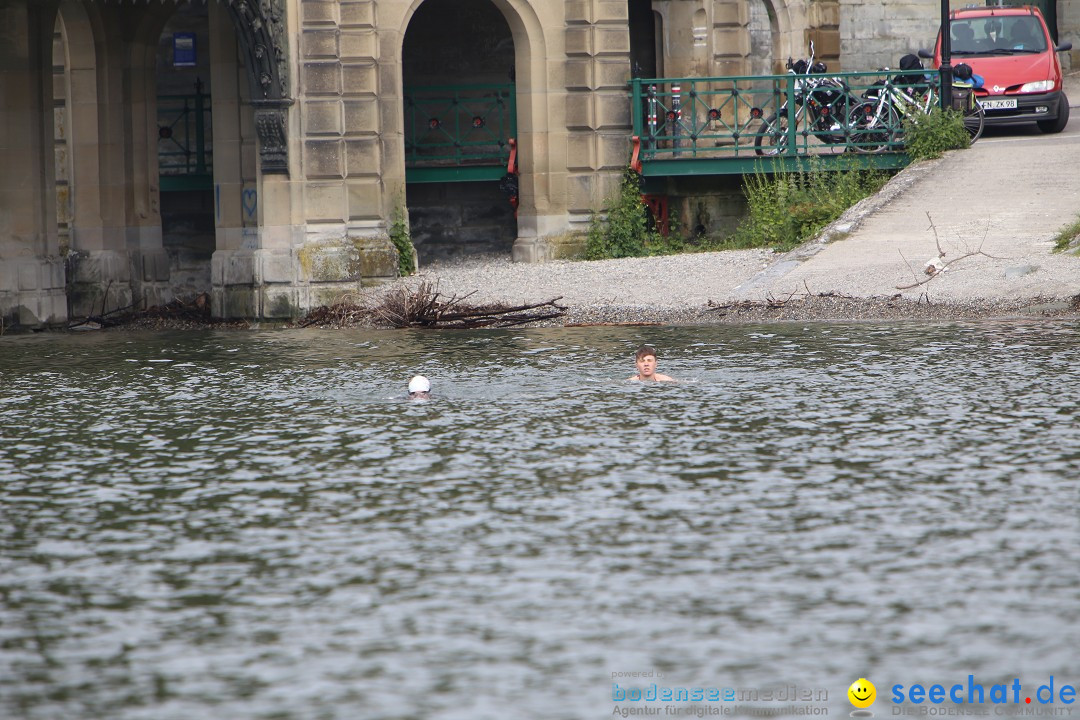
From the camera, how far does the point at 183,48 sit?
90.1ft

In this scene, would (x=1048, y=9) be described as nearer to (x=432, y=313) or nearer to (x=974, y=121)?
(x=974, y=121)

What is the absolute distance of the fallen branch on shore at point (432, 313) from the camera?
2058 centimetres

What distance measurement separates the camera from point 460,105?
25188 mm

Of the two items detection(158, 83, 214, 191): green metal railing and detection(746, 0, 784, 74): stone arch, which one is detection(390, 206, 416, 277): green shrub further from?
detection(746, 0, 784, 74): stone arch

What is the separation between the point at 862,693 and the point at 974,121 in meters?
19.8

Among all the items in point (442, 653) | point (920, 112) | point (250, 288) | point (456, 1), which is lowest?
point (442, 653)

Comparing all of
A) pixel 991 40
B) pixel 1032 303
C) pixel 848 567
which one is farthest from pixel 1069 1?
pixel 848 567

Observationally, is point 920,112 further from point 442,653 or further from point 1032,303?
point 442,653

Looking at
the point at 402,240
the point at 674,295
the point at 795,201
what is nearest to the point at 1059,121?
the point at 795,201

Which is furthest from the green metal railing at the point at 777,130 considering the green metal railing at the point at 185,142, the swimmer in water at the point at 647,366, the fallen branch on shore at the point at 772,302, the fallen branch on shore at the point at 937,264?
the swimmer in water at the point at 647,366

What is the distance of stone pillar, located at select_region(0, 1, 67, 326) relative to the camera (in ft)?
71.9

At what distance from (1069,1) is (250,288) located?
21437 millimetres

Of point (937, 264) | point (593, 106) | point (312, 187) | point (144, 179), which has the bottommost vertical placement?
point (937, 264)

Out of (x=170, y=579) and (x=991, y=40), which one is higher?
(x=991, y=40)
